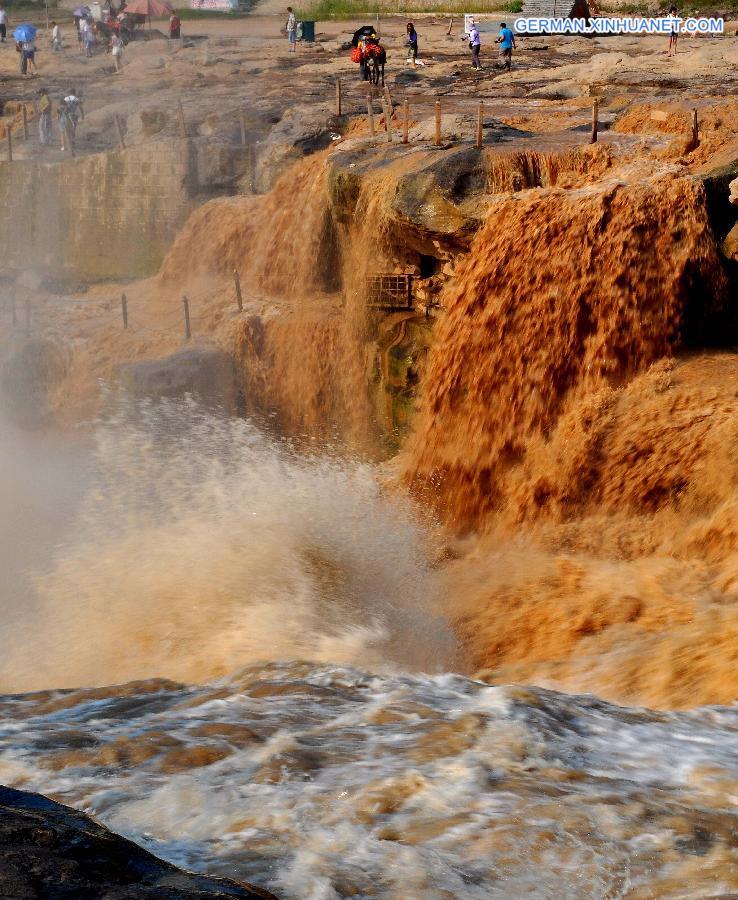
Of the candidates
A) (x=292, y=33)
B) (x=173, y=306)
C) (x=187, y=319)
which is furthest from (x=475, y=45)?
(x=187, y=319)

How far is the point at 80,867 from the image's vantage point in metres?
3.64

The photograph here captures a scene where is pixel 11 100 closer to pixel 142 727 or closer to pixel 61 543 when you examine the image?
pixel 61 543

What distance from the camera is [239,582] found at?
11.0 metres

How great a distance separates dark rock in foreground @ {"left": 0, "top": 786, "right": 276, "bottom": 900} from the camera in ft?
11.5

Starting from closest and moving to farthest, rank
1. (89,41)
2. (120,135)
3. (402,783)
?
1. (402,783)
2. (120,135)
3. (89,41)

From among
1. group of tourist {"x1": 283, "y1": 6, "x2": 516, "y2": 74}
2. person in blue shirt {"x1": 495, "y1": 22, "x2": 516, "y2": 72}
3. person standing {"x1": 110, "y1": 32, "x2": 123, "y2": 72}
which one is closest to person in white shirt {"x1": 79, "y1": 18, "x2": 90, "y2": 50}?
person standing {"x1": 110, "y1": 32, "x2": 123, "y2": 72}

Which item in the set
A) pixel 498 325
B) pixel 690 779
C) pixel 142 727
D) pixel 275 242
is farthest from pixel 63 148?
pixel 690 779

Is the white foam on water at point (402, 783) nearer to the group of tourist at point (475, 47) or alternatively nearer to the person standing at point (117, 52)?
the group of tourist at point (475, 47)

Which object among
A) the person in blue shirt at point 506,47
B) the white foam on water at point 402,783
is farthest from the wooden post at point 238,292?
the white foam on water at point 402,783

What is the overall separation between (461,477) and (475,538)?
91 centimetres

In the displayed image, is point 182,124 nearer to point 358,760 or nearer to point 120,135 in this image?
point 120,135

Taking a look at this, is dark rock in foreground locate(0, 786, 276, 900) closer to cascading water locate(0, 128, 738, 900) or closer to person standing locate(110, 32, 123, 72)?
cascading water locate(0, 128, 738, 900)

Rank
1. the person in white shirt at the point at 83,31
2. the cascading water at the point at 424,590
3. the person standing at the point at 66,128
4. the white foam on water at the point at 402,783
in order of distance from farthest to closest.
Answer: the person in white shirt at the point at 83,31 < the person standing at the point at 66,128 < the cascading water at the point at 424,590 < the white foam on water at the point at 402,783

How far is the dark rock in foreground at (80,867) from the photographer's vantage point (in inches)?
138
